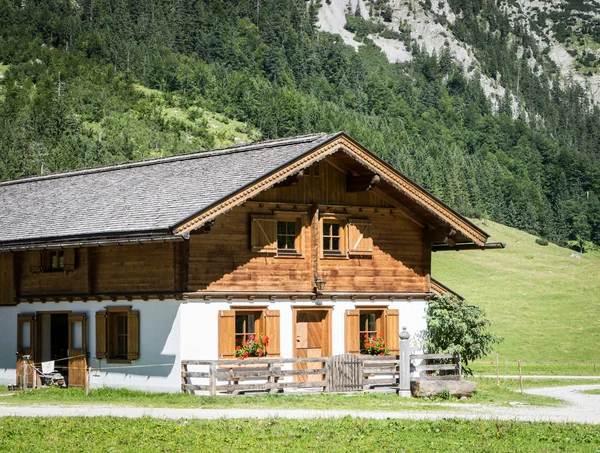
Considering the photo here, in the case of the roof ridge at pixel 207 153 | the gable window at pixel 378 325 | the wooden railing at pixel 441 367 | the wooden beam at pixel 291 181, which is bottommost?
the wooden railing at pixel 441 367

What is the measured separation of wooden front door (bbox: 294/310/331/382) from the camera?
34.0 metres

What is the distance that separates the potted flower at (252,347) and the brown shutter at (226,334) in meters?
0.31

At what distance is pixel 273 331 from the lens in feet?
108

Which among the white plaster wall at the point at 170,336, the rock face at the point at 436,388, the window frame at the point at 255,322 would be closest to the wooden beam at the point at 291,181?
the white plaster wall at the point at 170,336

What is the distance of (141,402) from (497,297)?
6698 cm

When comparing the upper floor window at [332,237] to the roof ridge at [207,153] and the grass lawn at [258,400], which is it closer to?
the roof ridge at [207,153]

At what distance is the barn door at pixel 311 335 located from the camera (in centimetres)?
3403

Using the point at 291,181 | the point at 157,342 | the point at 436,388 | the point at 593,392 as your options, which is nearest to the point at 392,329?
the point at 436,388

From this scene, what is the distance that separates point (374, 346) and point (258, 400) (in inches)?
305

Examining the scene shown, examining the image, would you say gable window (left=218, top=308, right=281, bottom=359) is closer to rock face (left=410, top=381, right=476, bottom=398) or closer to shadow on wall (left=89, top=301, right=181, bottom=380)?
shadow on wall (left=89, top=301, right=181, bottom=380)

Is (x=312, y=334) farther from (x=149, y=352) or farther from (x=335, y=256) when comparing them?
(x=149, y=352)

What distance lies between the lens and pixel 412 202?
1415 inches

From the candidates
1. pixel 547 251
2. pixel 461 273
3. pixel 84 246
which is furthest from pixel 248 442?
pixel 547 251

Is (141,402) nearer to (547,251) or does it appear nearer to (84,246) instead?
(84,246)
